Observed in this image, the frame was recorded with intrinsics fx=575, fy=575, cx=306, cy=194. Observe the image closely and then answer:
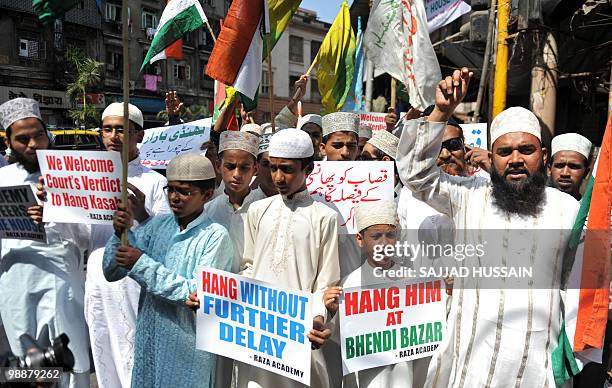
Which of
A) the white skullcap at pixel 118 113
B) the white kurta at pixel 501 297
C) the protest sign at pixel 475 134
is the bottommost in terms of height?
the white kurta at pixel 501 297

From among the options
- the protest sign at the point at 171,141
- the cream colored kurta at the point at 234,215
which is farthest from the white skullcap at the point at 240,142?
the protest sign at the point at 171,141

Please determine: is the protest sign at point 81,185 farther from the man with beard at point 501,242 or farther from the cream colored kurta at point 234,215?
the man with beard at point 501,242

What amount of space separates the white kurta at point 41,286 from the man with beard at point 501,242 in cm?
224

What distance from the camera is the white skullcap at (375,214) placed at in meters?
3.15

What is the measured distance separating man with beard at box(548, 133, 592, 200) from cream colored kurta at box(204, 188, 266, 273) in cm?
211

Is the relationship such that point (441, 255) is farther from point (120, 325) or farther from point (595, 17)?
point (595, 17)

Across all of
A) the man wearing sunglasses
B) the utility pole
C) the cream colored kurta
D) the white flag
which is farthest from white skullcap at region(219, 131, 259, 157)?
the utility pole

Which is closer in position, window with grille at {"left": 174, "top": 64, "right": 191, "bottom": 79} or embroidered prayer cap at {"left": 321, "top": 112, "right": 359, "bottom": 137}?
embroidered prayer cap at {"left": 321, "top": 112, "right": 359, "bottom": 137}

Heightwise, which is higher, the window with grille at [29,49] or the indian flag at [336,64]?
the window with grille at [29,49]

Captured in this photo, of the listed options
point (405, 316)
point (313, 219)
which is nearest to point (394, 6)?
point (313, 219)

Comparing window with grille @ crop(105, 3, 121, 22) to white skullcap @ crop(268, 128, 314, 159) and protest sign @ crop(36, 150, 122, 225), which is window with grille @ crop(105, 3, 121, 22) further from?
white skullcap @ crop(268, 128, 314, 159)

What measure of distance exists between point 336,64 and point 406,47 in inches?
94.2

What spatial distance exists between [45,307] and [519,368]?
2.75 meters

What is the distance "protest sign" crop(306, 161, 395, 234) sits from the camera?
12.7ft
